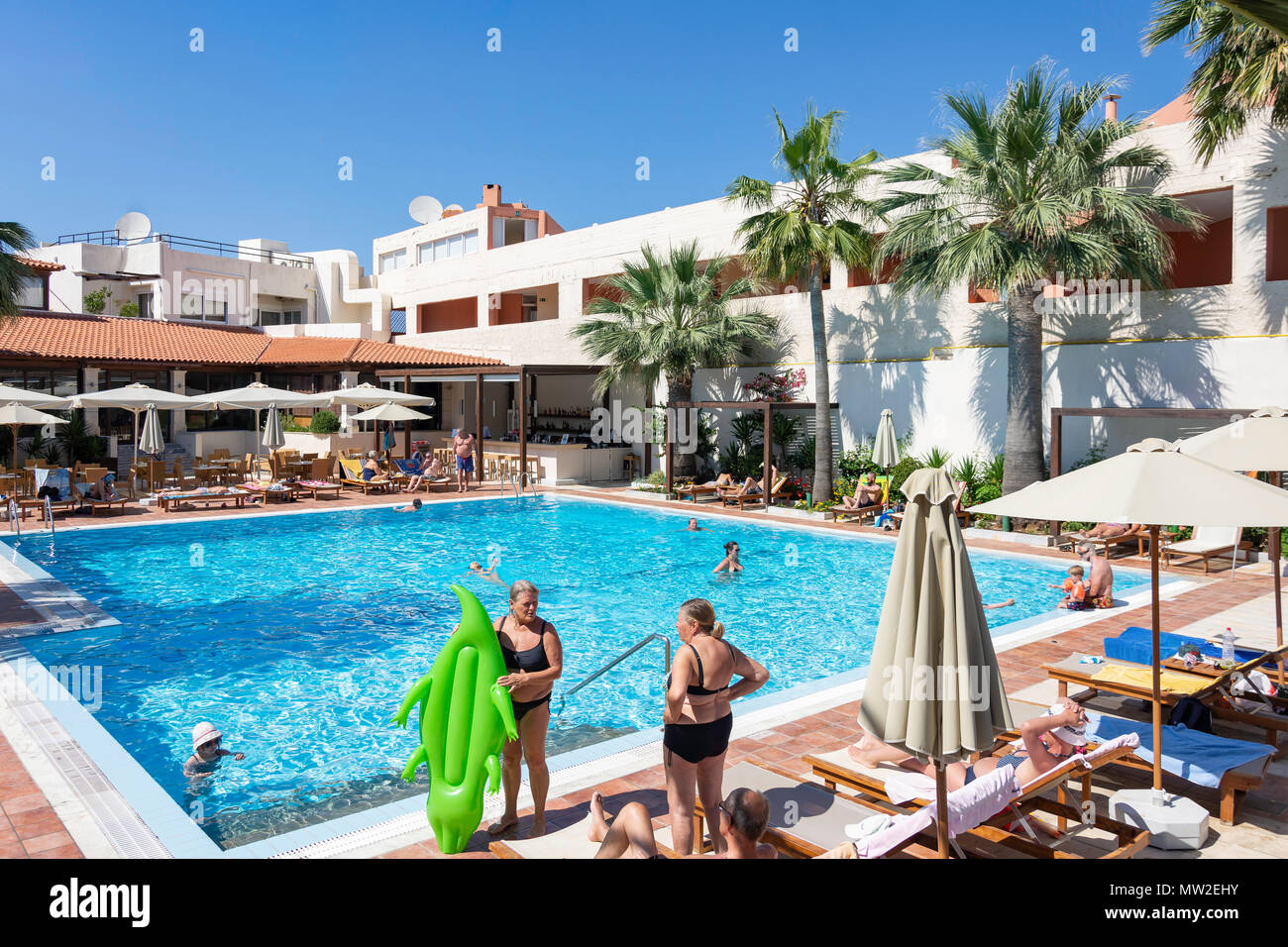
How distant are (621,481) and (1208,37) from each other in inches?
672

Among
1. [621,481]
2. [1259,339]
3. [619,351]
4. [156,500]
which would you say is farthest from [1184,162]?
[156,500]

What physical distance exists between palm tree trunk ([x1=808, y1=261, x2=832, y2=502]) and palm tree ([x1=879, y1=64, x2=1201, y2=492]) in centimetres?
325

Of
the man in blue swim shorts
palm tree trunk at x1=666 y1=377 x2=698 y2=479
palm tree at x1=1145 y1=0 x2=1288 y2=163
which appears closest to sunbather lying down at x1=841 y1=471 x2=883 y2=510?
palm tree trunk at x1=666 y1=377 x2=698 y2=479

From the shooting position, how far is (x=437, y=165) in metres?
24.5

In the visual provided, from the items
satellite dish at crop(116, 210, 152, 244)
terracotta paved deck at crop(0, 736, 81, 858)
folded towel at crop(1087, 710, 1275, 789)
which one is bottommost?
terracotta paved deck at crop(0, 736, 81, 858)

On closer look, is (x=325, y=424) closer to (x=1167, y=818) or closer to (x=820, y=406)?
(x=820, y=406)

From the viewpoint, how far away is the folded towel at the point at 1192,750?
5160 millimetres

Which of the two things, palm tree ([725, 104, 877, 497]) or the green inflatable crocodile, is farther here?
palm tree ([725, 104, 877, 497])

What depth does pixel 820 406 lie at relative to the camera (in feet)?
65.2

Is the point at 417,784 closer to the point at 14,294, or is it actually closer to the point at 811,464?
the point at 14,294

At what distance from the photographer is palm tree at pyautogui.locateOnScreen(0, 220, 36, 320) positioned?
12.4 meters

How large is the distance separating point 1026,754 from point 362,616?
8.23 metres

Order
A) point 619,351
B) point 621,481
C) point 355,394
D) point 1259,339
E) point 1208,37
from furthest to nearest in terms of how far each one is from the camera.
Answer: point 621,481
point 355,394
point 619,351
point 1259,339
point 1208,37

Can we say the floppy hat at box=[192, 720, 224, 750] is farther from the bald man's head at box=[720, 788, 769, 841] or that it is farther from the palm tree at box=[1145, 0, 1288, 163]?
the palm tree at box=[1145, 0, 1288, 163]
